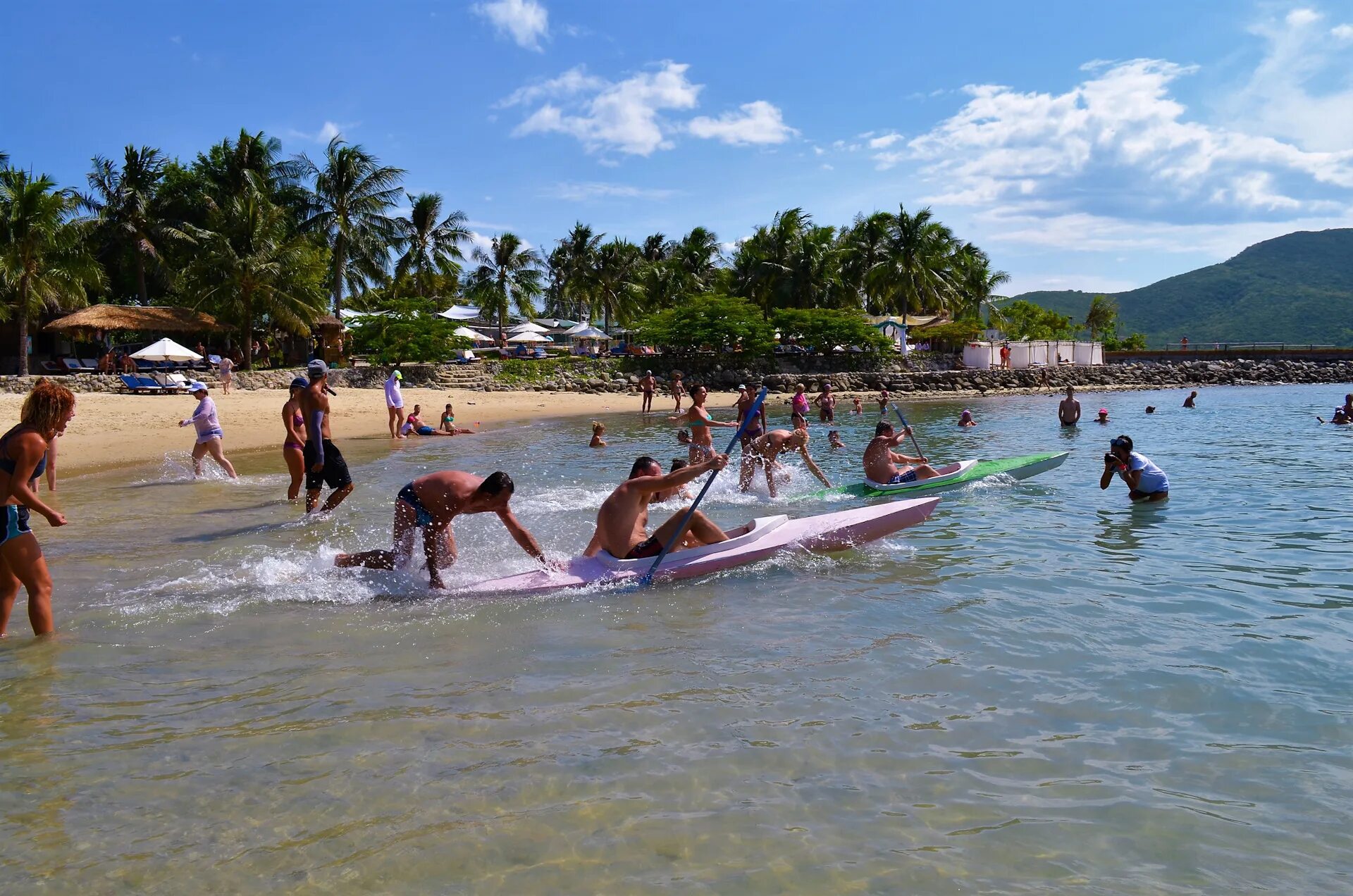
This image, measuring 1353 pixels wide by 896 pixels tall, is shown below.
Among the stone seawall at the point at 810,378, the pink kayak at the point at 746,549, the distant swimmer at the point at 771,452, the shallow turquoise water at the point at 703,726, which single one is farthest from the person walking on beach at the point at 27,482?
the stone seawall at the point at 810,378

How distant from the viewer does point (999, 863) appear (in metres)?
3.44

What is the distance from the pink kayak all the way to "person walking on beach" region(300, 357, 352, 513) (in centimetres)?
403

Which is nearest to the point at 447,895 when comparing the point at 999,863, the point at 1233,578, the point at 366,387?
the point at 999,863

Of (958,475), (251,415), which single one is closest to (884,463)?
(958,475)

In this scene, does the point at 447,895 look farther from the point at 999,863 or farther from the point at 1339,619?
the point at 1339,619

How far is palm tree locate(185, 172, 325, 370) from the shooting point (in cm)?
3328

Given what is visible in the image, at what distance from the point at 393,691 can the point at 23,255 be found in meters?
31.9

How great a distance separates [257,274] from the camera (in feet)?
109

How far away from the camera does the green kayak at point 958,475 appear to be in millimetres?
11891

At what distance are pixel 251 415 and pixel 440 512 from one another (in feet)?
64.2

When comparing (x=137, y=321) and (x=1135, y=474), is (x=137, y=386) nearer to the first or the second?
(x=137, y=321)

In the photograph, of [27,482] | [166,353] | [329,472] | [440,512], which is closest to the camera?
[27,482]

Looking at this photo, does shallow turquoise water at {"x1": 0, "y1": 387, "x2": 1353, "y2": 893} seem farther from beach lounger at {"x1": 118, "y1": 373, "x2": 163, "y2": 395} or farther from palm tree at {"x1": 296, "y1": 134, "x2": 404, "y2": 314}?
A: palm tree at {"x1": 296, "y1": 134, "x2": 404, "y2": 314}

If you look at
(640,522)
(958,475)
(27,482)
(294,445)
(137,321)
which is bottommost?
(958,475)
